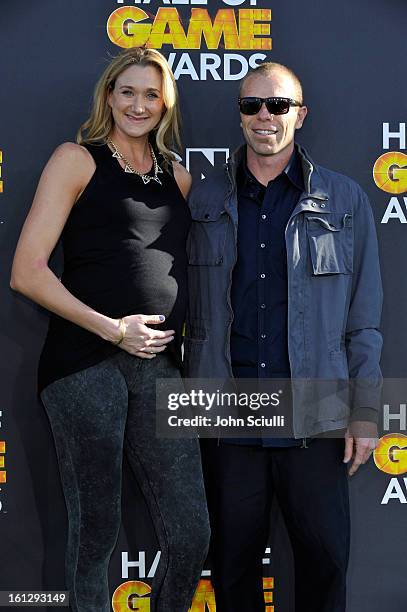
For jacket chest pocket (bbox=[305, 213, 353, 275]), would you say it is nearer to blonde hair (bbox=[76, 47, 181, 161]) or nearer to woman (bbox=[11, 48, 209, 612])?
woman (bbox=[11, 48, 209, 612])

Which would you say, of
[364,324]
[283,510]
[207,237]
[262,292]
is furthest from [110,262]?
[283,510]

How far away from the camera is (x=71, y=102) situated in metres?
2.70

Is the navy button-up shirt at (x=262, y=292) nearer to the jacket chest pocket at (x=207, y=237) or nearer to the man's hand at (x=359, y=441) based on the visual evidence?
the jacket chest pocket at (x=207, y=237)

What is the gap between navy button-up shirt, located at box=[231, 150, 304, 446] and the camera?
2371 mm

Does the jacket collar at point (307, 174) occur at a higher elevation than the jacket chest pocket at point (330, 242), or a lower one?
higher

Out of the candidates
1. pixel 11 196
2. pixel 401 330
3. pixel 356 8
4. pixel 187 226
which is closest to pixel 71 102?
pixel 11 196

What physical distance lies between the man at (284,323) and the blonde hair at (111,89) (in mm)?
220

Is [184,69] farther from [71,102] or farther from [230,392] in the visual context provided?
[230,392]

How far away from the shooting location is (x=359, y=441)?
245 cm

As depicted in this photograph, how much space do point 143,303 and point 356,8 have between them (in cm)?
130

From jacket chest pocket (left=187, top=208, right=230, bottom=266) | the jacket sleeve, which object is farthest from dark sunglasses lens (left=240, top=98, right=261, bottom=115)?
the jacket sleeve

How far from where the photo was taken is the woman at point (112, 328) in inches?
88.1

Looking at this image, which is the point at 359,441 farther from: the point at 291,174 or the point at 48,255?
the point at 48,255

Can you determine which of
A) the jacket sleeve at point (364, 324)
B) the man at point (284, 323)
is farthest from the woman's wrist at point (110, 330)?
the jacket sleeve at point (364, 324)
